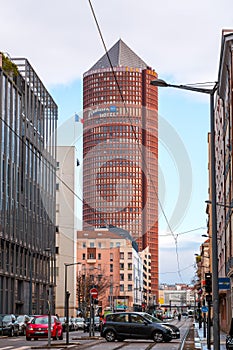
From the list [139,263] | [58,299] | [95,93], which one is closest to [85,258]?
[139,263]

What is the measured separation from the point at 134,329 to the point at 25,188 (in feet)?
139

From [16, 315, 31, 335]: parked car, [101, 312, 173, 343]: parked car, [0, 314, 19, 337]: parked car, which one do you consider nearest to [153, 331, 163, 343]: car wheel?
[101, 312, 173, 343]: parked car

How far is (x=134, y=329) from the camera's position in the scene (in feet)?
144

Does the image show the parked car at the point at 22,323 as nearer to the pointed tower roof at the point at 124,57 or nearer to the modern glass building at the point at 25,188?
the modern glass building at the point at 25,188

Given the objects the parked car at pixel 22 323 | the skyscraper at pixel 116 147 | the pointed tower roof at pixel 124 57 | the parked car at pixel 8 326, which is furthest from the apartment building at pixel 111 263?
the skyscraper at pixel 116 147

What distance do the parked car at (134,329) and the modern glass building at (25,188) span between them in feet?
100

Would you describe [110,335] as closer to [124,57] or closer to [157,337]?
[157,337]

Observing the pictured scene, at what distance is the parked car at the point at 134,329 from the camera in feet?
142

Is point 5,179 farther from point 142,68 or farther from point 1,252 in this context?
point 142,68

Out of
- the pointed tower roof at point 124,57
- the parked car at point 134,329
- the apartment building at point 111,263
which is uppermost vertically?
the pointed tower roof at point 124,57

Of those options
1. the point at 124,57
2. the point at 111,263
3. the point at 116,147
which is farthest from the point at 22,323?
the point at 111,263

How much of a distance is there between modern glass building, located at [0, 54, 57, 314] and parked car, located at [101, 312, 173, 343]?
30525 mm

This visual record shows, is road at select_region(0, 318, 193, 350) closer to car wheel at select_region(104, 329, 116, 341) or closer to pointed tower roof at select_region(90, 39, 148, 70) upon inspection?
car wheel at select_region(104, 329, 116, 341)

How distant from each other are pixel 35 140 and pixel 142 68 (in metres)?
41.0
